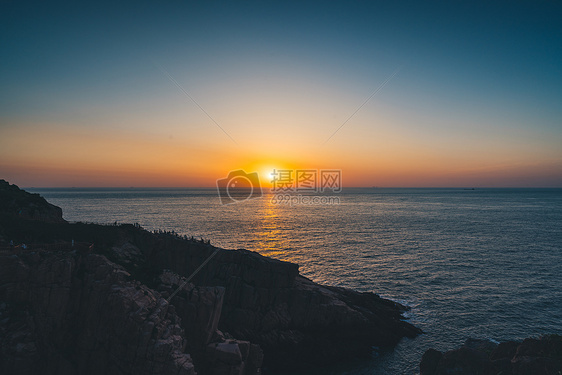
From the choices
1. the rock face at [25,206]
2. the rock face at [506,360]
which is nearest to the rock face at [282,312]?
the rock face at [506,360]

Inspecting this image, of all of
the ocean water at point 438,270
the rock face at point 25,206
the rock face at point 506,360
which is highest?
the rock face at point 25,206

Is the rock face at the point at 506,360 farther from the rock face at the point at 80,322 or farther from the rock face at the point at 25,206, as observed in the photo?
the rock face at the point at 25,206

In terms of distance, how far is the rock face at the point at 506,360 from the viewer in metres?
18.0

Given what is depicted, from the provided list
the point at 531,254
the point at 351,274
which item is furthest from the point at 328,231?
the point at 531,254

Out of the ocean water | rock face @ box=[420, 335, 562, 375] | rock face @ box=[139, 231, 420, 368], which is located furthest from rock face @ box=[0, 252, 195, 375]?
rock face @ box=[420, 335, 562, 375]

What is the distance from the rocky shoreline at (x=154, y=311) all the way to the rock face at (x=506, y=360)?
1005 cm

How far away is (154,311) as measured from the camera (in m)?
20.6

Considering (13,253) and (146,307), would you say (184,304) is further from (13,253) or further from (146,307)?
(13,253)

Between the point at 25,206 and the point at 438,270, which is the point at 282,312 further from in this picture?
the point at 25,206

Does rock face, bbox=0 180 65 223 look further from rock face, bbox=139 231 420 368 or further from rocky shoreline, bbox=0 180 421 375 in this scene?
rock face, bbox=139 231 420 368

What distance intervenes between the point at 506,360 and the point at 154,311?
2450 cm

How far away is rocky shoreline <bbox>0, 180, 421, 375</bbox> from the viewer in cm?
1936

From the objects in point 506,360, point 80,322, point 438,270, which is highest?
point 80,322

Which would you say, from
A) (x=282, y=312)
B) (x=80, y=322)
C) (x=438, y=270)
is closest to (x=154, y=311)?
(x=80, y=322)
